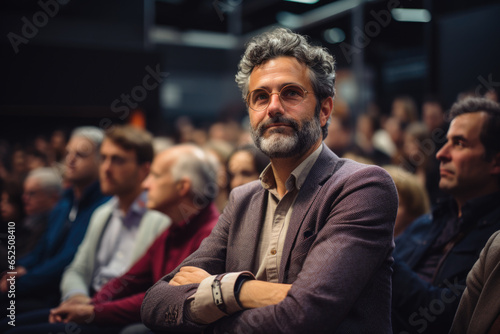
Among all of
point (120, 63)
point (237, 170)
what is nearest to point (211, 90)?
point (120, 63)

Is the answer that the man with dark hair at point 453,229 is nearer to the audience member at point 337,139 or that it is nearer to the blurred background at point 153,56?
the blurred background at point 153,56

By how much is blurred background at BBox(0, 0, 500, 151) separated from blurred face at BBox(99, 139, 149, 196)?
3100 millimetres

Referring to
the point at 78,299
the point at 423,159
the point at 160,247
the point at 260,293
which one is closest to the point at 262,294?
the point at 260,293

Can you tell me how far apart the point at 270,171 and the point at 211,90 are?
9751 millimetres

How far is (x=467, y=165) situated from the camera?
2324 mm

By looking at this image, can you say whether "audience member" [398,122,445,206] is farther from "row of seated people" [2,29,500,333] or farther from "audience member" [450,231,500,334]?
"audience member" [450,231,500,334]

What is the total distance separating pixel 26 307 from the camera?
3.28 m

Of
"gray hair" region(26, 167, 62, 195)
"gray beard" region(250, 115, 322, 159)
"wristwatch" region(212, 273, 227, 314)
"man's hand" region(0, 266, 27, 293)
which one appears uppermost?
"gray beard" region(250, 115, 322, 159)

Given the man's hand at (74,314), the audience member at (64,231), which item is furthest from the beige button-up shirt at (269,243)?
the audience member at (64,231)

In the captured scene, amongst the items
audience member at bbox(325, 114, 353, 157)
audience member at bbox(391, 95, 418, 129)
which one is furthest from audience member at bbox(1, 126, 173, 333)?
audience member at bbox(391, 95, 418, 129)

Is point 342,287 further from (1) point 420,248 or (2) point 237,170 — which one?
(2) point 237,170

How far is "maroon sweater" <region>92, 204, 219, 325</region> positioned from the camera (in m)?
2.45

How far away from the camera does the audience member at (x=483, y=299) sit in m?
1.61

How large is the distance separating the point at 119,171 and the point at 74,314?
3.37 ft
